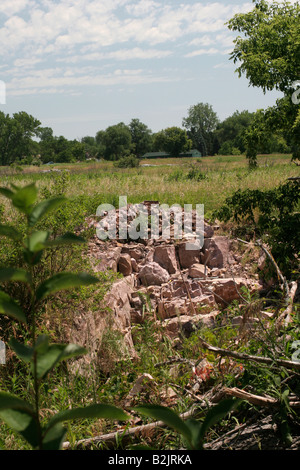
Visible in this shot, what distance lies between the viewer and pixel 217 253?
6293mm

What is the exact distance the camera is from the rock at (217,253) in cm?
623

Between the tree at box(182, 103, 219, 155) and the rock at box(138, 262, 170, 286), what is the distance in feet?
304

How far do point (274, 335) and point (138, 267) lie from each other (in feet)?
11.7

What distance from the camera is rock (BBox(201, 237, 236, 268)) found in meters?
6.23

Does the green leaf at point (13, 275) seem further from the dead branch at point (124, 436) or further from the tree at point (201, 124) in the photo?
the tree at point (201, 124)

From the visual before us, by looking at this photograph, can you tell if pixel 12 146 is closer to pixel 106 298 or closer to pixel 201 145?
pixel 201 145

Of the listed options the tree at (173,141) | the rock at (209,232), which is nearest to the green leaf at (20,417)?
the rock at (209,232)

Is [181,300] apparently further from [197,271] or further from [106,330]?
[106,330]

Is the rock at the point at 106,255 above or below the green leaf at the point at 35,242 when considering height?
below

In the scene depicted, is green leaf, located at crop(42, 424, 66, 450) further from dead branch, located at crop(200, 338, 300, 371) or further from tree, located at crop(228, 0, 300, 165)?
tree, located at crop(228, 0, 300, 165)

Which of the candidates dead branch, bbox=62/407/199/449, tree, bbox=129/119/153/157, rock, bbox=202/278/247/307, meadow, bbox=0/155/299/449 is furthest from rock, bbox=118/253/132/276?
tree, bbox=129/119/153/157

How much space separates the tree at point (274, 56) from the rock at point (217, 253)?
1291 mm

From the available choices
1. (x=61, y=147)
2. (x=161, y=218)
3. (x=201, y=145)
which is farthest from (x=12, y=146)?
(x=161, y=218)

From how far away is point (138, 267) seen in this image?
6.11 metres
